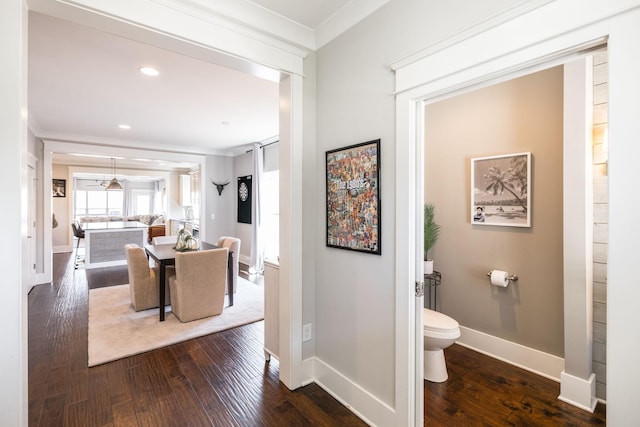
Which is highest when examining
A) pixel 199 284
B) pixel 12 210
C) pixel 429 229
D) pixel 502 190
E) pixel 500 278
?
pixel 502 190

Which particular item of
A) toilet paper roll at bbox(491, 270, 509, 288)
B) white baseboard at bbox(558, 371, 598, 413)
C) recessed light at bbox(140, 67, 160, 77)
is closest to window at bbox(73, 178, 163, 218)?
recessed light at bbox(140, 67, 160, 77)

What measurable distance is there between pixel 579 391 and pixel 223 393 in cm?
245

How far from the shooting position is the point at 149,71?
112 inches

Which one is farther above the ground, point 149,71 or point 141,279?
point 149,71

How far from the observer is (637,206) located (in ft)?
3.30

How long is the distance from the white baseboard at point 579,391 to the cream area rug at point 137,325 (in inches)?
114

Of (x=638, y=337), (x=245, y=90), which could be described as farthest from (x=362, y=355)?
(x=245, y=90)

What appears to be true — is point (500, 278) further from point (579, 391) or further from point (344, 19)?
point (344, 19)

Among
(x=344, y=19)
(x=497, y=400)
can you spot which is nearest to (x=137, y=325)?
(x=497, y=400)

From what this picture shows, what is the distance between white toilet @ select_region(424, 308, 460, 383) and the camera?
2266mm

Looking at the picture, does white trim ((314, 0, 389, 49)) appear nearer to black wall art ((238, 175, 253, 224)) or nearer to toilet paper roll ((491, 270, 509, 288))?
toilet paper roll ((491, 270, 509, 288))

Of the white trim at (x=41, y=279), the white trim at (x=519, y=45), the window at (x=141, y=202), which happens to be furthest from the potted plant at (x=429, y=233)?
the window at (x=141, y=202)

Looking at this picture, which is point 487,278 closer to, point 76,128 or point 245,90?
point 245,90

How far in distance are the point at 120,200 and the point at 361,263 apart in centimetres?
1331
